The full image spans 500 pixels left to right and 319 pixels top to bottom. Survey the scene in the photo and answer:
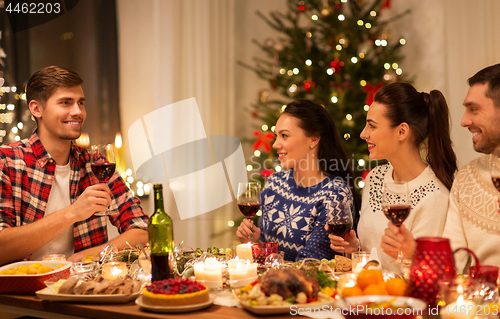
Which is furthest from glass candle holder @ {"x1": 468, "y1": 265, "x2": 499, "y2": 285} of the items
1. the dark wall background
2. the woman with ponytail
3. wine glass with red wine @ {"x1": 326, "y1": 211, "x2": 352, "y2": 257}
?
the dark wall background

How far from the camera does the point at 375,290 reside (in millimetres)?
1135

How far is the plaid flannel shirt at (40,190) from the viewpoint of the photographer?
7.43 feet

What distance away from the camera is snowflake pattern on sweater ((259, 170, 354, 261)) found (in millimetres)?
2283

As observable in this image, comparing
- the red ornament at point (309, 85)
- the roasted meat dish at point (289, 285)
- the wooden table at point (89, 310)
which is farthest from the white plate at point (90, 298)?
the red ornament at point (309, 85)

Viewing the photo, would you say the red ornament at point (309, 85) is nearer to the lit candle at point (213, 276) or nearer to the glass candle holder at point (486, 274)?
the lit candle at point (213, 276)

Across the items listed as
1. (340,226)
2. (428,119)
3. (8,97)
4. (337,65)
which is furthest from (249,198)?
(8,97)

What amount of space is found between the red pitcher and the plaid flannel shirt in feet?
5.35

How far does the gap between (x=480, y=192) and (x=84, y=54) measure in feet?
11.5

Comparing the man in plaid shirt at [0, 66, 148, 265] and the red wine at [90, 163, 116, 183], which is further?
the man in plaid shirt at [0, 66, 148, 265]

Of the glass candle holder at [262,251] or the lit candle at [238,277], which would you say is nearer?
the lit candle at [238,277]

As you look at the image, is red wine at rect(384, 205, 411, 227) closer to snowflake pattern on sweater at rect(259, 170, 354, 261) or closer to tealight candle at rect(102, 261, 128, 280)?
snowflake pattern on sweater at rect(259, 170, 354, 261)

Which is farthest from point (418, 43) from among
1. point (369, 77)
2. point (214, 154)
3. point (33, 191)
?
point (33, 191)

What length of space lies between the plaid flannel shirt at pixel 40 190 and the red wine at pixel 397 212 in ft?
4.79

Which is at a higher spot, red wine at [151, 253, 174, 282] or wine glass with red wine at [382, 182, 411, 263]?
wine glass with red wine at [382, 182, 411, 263]
